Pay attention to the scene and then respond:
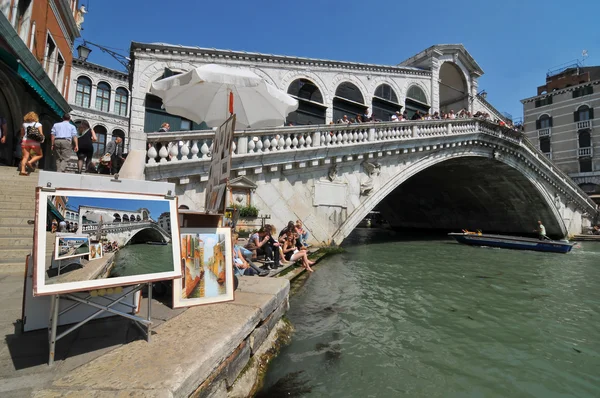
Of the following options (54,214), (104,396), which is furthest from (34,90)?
(104,396)

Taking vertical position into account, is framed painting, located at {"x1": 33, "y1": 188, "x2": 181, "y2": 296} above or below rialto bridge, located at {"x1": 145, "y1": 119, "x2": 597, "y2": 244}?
below

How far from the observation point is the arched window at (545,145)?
3203cm

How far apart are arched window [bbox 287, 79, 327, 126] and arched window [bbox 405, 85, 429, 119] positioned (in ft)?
18.7

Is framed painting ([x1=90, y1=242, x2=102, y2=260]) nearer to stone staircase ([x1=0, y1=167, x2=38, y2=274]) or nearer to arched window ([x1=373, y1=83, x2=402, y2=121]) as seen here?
stone staircase ([x1=0, y1=167, x2=38, y2=274])

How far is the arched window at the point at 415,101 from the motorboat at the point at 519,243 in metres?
7.11

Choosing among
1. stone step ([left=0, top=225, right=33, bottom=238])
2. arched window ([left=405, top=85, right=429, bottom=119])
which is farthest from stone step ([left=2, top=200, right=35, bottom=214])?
arched window ([left=405, top=85, right=429, bottom=119])

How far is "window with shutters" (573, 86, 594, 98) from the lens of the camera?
29.3 m

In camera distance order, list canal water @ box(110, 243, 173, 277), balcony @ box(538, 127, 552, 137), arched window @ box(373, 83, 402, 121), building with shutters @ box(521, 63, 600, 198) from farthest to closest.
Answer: balcony @ box(538, 127, 552, 137) → building with shutters @ box(521, 63, 600, 198) → arched window @ box(373, 83, 402, 121) → canal water @ box(110, 243, 173, 277)

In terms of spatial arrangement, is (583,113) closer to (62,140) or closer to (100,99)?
(62,140)

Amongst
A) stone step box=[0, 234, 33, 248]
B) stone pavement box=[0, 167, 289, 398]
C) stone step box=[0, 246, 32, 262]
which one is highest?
stone step box=[0, 234, 33, 248]

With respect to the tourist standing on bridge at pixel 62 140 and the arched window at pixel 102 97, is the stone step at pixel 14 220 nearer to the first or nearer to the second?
the tourist standing on bridge at pixel 62 140

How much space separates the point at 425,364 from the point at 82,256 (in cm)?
314

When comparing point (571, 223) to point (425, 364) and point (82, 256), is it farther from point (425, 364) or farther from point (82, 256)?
point (82, 256)

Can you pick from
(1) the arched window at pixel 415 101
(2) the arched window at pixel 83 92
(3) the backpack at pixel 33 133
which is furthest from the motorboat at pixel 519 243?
(2) the arched window at pixel 83 92
